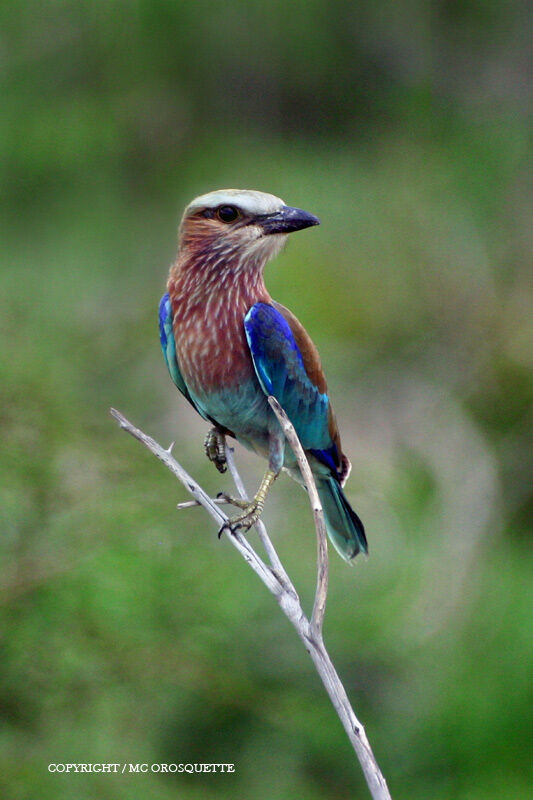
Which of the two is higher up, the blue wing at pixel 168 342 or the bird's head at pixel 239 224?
the bird's head at pixel 239 224

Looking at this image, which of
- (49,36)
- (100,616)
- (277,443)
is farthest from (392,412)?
(49,36)

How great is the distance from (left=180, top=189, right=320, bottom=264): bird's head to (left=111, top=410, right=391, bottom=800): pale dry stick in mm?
325

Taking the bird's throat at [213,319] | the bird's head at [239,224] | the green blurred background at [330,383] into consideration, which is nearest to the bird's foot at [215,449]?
the bird's throat at [213,319]

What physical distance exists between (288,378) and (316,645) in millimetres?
435

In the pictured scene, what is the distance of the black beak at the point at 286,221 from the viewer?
1.20 meters

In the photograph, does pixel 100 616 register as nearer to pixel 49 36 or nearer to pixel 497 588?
pixel 497 588

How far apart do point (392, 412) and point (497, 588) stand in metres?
0.77

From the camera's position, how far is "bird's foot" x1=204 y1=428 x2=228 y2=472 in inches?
55.7

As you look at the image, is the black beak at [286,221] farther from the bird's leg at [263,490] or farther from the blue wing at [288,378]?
the bird's leg at [263,490]

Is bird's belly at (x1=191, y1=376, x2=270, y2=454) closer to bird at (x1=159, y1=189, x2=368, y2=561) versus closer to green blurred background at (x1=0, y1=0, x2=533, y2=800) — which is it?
bird at (x1=159, y1=189, x2=368, y2=561)

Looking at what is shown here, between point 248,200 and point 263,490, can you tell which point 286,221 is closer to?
point 248,200

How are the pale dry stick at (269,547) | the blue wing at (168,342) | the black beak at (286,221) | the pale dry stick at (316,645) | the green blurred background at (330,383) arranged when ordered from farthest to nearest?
the green blurred background at (330,383), the blue wing at (168,342), the black beak at (286,221), the pale dry stick at (269,547), the pale dry stick at (316,645)

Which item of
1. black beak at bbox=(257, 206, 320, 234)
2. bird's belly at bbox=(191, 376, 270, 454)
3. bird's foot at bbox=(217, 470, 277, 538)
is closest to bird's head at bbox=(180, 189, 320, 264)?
black beak at bbox=(257, 206, 320, 234)

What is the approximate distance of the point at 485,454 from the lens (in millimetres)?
3062
